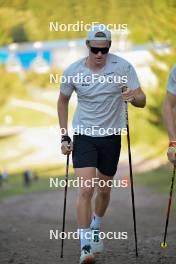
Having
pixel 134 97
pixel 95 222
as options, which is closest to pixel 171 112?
pixel 134 97

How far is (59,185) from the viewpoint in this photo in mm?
20578

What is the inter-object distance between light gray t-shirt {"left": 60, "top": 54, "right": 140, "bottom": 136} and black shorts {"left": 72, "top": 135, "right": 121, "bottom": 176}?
0.08 metres

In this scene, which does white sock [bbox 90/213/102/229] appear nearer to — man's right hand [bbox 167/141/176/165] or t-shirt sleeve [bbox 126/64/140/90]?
man's right hand [bbox 167/141/176/165]

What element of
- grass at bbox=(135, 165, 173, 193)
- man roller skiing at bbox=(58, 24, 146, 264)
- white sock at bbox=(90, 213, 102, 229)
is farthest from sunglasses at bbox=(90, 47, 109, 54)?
grass at bbox=(135, 165, 173, 193)

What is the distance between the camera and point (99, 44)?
7324 millimetres

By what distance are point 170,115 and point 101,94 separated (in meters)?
0.66

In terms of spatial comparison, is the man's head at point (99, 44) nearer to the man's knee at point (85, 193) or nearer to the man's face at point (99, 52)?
the man's face at point (99, 52)

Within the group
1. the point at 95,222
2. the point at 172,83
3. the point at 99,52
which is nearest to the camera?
the point at 172,83

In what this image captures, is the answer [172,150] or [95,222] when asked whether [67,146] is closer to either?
[95,222]

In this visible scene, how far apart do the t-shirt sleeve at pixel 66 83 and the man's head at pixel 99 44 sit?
0.25 metres

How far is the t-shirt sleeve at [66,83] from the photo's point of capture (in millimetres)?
7426

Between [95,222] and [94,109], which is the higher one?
[94,109]

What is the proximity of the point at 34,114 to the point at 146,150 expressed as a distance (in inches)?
114

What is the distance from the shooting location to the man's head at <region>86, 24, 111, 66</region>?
24.0ft
